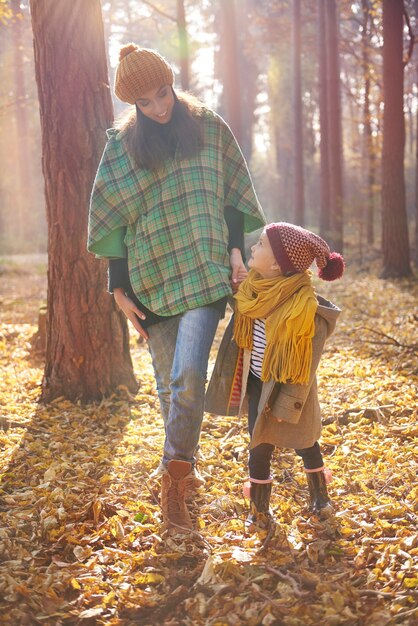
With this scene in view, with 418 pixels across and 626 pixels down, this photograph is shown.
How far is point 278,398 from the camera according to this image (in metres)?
2.93

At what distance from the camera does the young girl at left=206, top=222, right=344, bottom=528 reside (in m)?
2.82

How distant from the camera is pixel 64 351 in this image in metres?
4.95

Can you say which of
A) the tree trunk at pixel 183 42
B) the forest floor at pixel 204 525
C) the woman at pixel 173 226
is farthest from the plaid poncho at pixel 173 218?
the tree trunk at pixel 183 42

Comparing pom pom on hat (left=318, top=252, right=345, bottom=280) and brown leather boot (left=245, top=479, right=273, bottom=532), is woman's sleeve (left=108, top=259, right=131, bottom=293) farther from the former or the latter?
brown leather boot (left=245, top=479, right=273, bottom=532)

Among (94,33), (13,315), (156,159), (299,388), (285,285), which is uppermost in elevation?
(94,33)

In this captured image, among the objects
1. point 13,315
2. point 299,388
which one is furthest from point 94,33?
point 13,315

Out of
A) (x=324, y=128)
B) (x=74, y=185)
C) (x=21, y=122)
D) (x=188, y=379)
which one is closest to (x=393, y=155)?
(x=324, y=128)

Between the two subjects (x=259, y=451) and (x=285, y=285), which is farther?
(x=259, y=451)

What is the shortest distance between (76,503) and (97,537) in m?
0.40

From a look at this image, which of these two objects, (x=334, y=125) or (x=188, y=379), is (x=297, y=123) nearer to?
(x=334, y=125)

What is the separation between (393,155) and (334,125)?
15.3ft

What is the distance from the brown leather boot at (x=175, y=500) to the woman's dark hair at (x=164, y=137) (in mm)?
1471

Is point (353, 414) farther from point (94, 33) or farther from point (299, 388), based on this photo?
point (94, 33)

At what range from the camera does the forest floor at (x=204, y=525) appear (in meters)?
2.52
